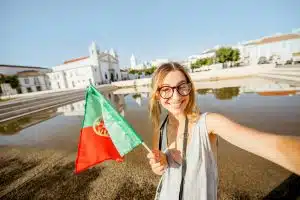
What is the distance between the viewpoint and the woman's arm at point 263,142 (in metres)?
0.70

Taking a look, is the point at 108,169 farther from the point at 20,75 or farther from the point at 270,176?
the point at 20,75

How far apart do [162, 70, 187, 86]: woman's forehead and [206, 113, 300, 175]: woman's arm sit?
14.6 inches

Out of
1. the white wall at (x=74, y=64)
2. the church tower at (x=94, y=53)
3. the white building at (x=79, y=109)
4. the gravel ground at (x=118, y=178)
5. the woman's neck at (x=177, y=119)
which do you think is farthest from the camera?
the white wall at (x=74, y=64)

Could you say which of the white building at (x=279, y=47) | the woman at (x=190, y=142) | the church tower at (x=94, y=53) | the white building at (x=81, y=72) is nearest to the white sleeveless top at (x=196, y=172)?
the woman at (x=190, y=142)

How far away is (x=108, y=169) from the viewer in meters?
3.32

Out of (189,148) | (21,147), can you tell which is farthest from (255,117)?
(21,147)

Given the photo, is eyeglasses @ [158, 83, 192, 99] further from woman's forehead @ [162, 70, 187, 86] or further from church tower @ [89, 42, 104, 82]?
church tower @ [89, 42, 104, 82]

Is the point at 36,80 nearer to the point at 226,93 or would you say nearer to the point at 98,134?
the point at 226,93

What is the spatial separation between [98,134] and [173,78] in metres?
0.90

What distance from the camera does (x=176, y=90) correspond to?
126 centimetres

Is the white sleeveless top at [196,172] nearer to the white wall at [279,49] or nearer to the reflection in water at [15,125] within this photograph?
the reflection in water at [15,125]

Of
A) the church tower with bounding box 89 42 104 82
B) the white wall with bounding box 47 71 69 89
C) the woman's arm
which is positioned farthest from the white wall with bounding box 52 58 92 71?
the woman's arm

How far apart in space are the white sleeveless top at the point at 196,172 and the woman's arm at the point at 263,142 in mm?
100

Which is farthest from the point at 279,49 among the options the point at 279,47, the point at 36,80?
the point at 36,80
